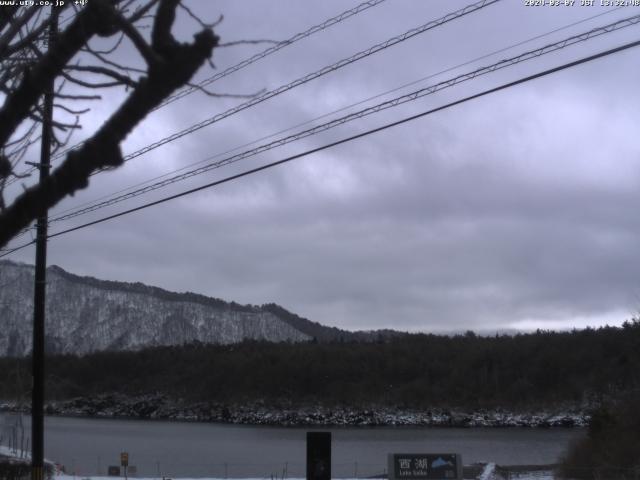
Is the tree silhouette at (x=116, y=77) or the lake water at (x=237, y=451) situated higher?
the tree silhouette at (x=116, y=77)

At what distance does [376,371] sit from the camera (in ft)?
479

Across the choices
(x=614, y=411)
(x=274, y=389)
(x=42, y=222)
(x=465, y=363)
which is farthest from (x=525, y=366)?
(x=42, y=222)

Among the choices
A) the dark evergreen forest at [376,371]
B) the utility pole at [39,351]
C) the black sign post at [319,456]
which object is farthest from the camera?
the dark evergreen forest at [376,371]

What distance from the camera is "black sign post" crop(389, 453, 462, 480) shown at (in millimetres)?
30016

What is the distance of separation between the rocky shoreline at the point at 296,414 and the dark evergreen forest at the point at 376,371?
2.25 meters

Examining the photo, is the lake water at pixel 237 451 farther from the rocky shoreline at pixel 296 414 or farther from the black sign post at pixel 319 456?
the black sign post at pixel 319 456

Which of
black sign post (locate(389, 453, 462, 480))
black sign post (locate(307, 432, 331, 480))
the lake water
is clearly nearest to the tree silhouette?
black sign post (locate(307, 432, 331, 480))

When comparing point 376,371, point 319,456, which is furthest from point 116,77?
point 376,371

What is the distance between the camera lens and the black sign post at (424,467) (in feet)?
98.5

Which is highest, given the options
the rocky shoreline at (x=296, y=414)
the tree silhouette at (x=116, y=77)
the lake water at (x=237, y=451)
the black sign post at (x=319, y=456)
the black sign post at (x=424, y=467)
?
the tree silhouette at (x=116, y=77)

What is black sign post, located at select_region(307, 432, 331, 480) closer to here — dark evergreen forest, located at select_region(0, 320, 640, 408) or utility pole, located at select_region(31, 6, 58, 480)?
utility pole, located at select_region(31, 6, 58, 480)

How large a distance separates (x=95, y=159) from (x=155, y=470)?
5143 centimetres

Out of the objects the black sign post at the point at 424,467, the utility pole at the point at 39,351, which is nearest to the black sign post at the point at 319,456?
the utility pole at the point at 39,351

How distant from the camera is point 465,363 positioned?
139250 millimetres
